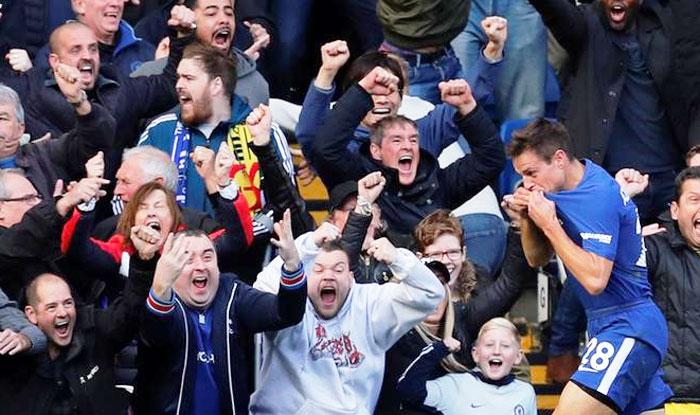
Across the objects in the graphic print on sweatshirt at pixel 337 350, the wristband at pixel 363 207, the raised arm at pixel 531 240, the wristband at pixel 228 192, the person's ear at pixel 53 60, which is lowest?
the graphic print on sweatshirt at pixel 337 350

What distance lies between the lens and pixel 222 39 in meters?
13.6

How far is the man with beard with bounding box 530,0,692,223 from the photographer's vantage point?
14289mm

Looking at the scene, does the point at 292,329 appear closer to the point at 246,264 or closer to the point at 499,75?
the point at 246,264

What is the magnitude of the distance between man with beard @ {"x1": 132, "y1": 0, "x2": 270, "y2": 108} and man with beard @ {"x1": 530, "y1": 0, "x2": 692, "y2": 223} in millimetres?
1912

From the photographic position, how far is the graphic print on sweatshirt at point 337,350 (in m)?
11.5

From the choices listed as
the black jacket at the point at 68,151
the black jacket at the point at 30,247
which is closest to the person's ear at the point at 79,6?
the black jacket at the point at 68,151

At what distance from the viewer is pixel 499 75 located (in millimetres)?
14695

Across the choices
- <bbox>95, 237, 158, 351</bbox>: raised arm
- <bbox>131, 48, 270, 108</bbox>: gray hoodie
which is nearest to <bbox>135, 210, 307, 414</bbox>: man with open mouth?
<bbox>95, 237, 158, 351</bbox>: raised arm

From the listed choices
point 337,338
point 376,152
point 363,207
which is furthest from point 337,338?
point 376,152

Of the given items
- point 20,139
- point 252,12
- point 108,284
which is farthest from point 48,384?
point 252,12

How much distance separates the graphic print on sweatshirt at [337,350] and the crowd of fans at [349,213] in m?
0.01

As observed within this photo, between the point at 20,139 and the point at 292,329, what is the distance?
6.46ft

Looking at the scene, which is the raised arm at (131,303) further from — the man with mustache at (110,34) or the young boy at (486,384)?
the man with mustache at (110,34)

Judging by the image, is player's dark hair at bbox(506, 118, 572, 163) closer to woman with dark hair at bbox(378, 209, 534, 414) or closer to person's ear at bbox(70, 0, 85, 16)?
woman with dark hair at bbox(378, 209, 534, 414)
